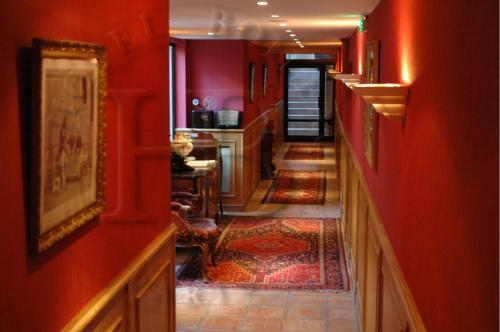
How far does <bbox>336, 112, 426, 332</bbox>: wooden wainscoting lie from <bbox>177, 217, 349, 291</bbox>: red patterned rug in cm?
61

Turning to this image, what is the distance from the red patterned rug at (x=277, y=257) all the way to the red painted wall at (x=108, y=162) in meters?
2.72

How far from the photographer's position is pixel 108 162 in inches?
93.8

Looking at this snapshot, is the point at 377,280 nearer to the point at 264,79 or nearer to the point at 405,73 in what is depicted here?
the point at 405,73

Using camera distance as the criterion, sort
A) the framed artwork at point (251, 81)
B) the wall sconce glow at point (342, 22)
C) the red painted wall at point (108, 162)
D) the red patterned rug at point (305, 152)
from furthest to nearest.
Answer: the red patterned rug at point (305, 152), the framed artwork at point (251, 81), the wall sconce glow at point (342, 22), the red painted wall at point (108, 162)

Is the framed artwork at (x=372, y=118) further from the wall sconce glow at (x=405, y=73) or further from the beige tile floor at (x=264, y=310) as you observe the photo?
the beige tile floor at (x=264, y=310)

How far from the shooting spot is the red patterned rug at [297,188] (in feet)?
31.7

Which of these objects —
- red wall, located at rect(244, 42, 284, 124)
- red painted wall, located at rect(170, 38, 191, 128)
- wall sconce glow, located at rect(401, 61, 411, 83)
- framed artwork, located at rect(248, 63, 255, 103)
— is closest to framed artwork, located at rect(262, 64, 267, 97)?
red wall, located at rect(244, 42, 284, 124)

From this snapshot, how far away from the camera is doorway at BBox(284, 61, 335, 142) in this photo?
57.6ft

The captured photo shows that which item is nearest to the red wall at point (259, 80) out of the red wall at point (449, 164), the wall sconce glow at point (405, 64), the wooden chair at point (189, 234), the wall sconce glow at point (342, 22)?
the wall sconce glow at point (342, 22)

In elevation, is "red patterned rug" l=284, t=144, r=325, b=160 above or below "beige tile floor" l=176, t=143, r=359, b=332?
above

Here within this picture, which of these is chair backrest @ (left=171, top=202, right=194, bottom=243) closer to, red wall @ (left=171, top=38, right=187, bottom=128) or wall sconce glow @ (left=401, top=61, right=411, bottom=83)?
red wall @ (left=171, top=38, right=187, bottom=128)

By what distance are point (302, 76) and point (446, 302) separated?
1615 cm

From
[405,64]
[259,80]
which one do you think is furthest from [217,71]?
[405,64]

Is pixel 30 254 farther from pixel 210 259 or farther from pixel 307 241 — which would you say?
pixel 307 241
